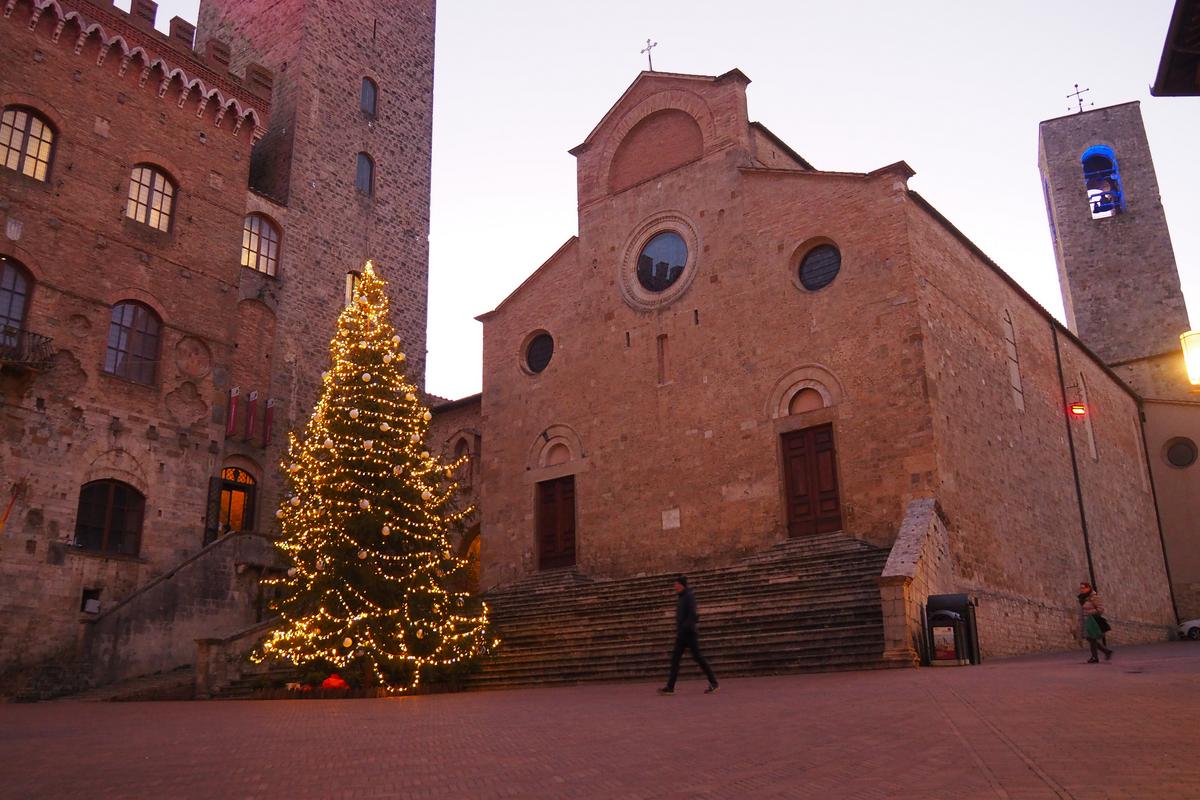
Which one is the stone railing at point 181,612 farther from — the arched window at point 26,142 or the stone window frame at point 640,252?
the stone window frame at point 640,252

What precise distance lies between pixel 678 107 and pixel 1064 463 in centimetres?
1308

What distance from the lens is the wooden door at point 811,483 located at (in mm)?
18531

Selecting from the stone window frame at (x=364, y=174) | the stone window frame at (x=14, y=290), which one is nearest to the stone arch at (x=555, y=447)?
the stone window frame at (x=364, y=174)

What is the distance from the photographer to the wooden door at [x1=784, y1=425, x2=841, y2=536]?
60.8ft

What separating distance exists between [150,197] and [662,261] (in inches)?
492

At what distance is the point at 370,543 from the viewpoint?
15.8 m

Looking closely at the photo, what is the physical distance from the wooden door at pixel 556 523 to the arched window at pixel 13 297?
12.1 meters

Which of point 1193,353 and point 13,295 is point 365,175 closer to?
point 13,295

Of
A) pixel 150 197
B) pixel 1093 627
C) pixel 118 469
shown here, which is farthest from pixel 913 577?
pixel 150 197

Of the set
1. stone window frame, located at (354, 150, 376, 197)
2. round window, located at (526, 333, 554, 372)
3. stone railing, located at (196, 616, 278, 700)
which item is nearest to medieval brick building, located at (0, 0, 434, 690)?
stone window frame, located at (354, 150, 376, 197)

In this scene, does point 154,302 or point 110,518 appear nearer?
point 110,518

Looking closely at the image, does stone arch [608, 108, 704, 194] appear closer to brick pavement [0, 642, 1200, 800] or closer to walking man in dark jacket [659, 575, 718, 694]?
walking man in dark jacket [659, 575, 718, 694]

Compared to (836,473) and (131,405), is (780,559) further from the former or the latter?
(131,405)

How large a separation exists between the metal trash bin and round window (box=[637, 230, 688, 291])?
11.1m
